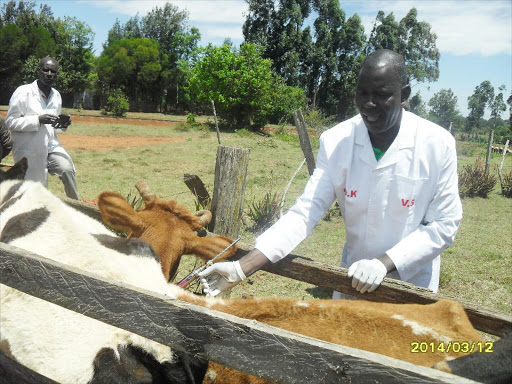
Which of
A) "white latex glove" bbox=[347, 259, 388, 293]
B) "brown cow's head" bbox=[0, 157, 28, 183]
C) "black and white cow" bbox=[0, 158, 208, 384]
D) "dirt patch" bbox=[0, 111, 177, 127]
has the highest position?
"dirt patch" bbox=[0, 111, 177, 127]

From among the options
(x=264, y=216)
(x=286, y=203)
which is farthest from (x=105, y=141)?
(x=264, y=216)

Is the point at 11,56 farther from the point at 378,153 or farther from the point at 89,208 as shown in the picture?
the point at 378,153

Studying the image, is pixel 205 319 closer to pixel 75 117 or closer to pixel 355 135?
pixel 355 135

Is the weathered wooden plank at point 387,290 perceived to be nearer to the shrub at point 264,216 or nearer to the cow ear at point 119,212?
the cow ear at point 119,212

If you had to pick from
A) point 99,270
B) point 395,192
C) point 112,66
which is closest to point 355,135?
point 395,192

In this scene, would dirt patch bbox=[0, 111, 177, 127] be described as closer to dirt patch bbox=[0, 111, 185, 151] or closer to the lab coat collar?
dirt patch bbox=[0, 111, 185, 151]

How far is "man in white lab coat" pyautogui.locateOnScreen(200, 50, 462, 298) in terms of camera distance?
2584 millimetres

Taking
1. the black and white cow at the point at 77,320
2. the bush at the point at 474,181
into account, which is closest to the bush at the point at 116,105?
the bush at the point at 474,181

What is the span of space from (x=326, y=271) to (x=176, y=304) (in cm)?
118

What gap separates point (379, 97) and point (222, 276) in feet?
4.32

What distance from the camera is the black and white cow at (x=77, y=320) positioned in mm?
2014

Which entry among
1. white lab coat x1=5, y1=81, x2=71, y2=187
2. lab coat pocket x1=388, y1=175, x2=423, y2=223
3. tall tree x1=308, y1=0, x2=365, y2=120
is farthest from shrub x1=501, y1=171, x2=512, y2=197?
tall tree x1=308, y1=0, x2=365, y2=120

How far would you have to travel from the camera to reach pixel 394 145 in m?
2.78

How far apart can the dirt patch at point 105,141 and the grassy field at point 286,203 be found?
708 millimetres
